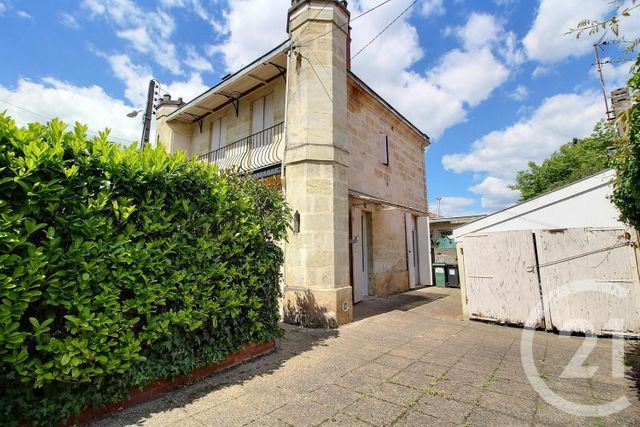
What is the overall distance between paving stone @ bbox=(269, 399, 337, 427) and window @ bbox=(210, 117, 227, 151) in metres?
9.70

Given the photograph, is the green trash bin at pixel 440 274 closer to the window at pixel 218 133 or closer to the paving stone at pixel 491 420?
the window at pixel 218 133

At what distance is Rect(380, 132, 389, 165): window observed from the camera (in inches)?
428

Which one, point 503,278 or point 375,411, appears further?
point 503,278

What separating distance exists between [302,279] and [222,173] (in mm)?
3145

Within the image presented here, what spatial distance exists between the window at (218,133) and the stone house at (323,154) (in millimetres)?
42

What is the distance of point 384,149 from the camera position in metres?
11.1

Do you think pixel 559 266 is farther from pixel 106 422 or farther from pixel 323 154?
pixel 106 422

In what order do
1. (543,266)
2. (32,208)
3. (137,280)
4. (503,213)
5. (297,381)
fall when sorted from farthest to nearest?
(503,213) → (543,266) → (297,381) → (137,280) → (32,208)

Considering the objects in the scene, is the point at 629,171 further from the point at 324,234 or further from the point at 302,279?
the point at 302,279

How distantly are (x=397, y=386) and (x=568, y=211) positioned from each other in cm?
604

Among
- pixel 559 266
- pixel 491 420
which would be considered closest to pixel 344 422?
pixel 491 420

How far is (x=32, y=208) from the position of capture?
2.63m

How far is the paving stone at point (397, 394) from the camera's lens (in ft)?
10.9

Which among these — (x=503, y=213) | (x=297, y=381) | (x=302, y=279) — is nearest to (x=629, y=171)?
(x=297, y=381)
